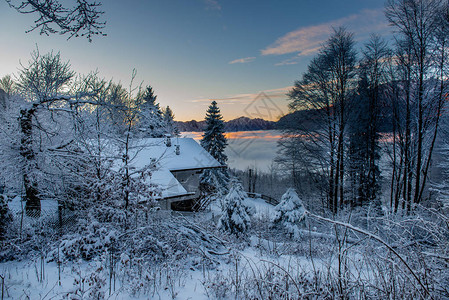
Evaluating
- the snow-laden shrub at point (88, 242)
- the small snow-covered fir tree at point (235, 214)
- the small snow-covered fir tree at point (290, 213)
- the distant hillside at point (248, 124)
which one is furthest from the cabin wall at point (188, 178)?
the snow-laden shrub at point (88, 242)

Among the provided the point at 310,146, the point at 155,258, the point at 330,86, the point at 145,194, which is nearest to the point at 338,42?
the point at 330,86

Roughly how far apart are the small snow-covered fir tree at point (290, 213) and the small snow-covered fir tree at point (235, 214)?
1.83 m

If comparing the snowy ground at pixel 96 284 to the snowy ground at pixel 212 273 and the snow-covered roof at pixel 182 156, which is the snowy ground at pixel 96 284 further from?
the snow-covered roof at pixel 182 156

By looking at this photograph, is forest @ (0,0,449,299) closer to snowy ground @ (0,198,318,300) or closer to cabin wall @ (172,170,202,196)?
snowy ground @ (0,198,318,300)

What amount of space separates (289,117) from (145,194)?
10.1m

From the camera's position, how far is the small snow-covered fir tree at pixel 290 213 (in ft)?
31.3

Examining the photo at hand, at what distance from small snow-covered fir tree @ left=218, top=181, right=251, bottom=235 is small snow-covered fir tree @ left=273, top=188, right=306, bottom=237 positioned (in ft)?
5.99

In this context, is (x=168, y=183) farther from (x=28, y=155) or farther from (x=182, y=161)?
(x=28, y=155)

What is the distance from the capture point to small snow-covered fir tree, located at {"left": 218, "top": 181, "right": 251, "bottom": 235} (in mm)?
8891

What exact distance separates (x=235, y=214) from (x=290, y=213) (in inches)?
103

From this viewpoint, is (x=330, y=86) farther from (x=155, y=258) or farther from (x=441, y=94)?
(x=155, y=258)

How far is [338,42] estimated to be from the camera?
1163 cm

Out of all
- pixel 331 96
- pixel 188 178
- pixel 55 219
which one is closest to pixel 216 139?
pixel 188 178

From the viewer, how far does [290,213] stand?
9.60 meters
